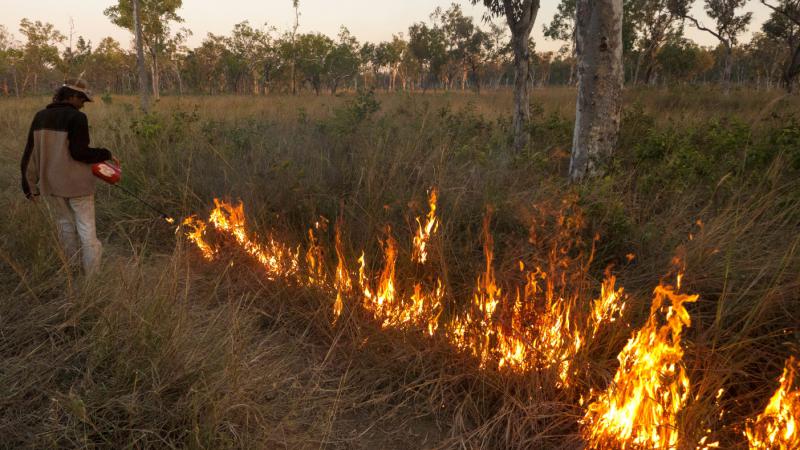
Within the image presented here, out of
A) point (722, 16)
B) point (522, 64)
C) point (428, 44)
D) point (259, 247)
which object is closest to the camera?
point (259, 247)

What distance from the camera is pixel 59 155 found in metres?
3.28

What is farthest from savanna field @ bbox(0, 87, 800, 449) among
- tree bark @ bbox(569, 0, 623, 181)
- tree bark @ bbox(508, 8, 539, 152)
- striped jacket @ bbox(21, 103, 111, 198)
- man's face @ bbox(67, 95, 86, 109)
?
tree bark @ bbox(508, 8, 539, 152)

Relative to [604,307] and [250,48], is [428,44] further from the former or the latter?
[604,307]

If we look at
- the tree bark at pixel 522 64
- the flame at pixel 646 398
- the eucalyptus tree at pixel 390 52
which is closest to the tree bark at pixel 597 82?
the flame at pixel 646 398

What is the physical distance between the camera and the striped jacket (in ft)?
10.6

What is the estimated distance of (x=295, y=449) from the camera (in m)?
1.90

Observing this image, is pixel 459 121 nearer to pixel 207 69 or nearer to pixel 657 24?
pixel 657 24

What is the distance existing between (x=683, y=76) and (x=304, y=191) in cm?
4114

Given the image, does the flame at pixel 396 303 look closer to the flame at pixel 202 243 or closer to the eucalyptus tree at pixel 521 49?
the flame at pixel 202 243

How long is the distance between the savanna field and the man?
0.19 metres

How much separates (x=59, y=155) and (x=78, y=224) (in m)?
0.55

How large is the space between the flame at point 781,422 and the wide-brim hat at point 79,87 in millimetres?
4447

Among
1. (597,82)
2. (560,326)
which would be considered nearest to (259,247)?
(560,326)

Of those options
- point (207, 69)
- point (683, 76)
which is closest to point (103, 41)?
point (207, 69)
